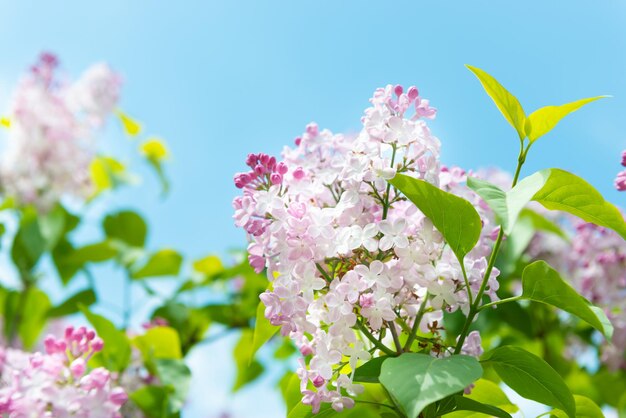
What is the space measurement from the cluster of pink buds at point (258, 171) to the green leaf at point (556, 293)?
0.38 meters

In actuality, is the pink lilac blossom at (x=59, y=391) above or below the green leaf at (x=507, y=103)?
below

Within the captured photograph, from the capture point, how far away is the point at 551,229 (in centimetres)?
254

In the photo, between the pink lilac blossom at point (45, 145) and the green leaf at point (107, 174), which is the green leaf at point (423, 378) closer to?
the pink lilac blossom at point (45, 145)

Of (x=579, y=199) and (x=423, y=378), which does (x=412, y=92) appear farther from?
(x=423, y=378)

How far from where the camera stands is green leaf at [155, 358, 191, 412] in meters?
1.62

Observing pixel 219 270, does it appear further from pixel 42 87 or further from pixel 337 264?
pixel 337 264

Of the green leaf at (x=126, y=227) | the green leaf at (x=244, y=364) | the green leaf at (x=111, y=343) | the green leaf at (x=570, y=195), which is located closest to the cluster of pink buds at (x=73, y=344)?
the green leaf at (x=111, y=343)

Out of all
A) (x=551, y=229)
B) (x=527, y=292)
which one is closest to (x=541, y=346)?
(x=551, y=229)

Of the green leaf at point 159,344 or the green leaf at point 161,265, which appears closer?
the green leaf at point 159,344

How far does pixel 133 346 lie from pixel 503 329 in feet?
4.93

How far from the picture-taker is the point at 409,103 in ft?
3.41

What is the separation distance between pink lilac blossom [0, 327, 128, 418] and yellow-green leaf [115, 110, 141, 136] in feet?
8.07

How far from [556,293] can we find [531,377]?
12cm

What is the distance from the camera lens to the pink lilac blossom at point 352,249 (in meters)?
0.93
